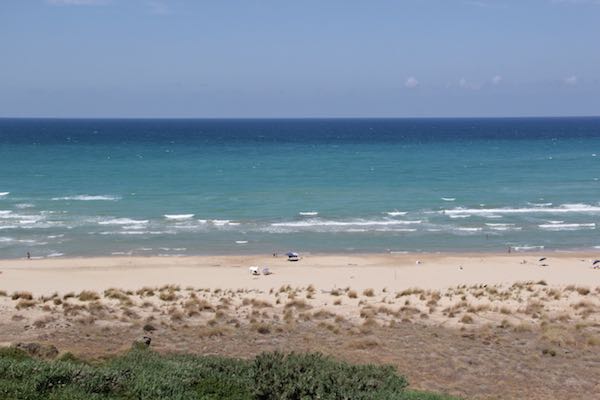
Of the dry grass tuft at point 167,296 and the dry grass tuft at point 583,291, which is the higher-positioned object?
the dry grass tuft at point 167,296

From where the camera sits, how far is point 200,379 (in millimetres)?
11195

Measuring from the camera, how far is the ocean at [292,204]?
1747 inches

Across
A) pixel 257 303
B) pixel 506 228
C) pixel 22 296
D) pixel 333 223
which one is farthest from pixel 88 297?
pixel 506 228

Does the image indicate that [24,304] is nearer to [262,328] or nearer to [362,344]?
[262,328]

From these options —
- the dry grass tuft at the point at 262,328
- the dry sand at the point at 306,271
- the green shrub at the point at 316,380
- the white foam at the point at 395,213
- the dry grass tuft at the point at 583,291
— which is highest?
the green shrub at the point at 316,380

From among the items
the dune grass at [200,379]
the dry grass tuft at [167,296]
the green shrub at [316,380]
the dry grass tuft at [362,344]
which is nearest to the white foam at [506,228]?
the dry grass tuft at [167,296]

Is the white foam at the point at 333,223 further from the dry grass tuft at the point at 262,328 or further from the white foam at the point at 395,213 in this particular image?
the dry grass tuft at the point at 262,328

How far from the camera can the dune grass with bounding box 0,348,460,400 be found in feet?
33.0

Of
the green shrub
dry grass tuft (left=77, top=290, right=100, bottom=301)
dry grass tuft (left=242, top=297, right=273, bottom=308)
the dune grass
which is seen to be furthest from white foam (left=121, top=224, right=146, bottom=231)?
the green shrub

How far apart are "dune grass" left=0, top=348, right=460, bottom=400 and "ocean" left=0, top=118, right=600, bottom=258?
29.4 m

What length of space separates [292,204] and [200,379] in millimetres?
47374

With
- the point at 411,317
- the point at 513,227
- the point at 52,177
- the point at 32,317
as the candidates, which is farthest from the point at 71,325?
the point at 52,177

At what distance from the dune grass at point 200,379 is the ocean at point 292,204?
2944cm

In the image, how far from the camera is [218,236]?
151ft
